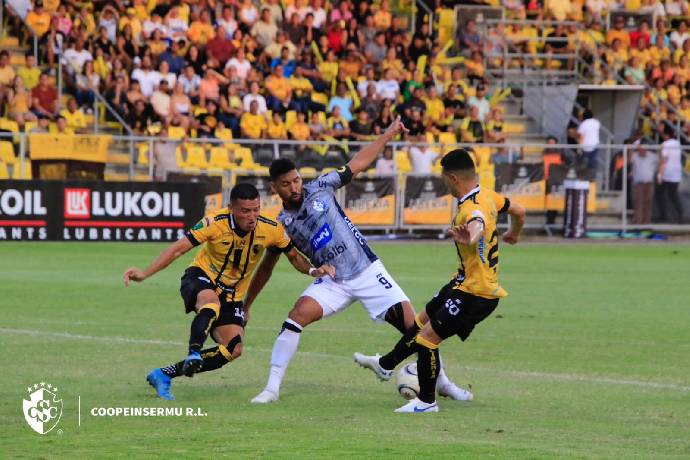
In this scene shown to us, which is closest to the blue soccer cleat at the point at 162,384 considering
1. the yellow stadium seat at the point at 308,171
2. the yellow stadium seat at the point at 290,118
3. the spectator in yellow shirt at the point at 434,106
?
the yellow stadium seat at the point at 308,171

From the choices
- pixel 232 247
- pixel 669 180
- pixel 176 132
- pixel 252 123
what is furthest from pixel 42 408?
pixel 669 180

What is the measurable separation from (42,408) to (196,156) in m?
19.3

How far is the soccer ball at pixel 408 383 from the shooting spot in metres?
10.5

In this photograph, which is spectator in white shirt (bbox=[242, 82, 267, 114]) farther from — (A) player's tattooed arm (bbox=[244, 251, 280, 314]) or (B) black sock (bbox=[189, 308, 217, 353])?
(B) black sock (bbox=[189, 308, 217, 353])

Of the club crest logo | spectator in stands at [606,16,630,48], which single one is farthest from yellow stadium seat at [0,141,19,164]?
spectator in stands at [606,16,630,48]

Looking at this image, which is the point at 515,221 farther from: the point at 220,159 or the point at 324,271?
the point at 220,159

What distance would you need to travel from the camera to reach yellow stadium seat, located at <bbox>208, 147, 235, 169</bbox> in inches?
1136

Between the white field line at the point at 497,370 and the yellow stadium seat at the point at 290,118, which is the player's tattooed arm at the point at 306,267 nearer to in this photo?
the white field line at the point at 497,370

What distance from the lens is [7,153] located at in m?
27.4

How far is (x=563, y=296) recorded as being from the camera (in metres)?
19.5

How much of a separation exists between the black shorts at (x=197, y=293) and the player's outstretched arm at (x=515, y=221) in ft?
6.81

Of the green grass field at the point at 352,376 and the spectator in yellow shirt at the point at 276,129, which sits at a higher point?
the spectator in yellow shirt at the point at 276,129

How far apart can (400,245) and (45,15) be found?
936 cm

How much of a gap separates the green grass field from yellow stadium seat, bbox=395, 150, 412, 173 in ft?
27.0
